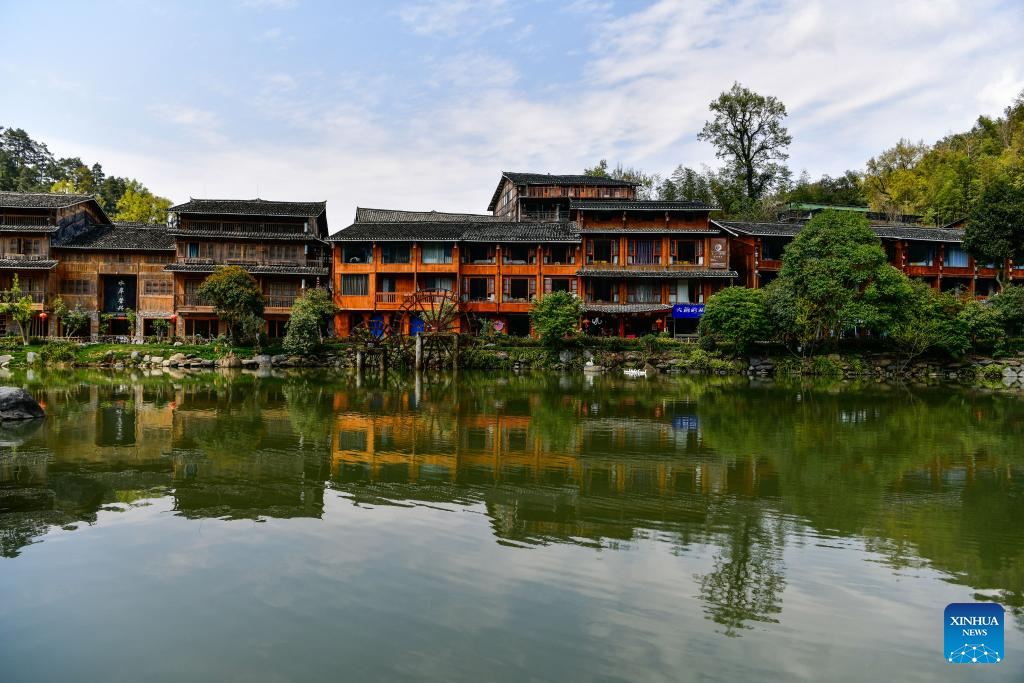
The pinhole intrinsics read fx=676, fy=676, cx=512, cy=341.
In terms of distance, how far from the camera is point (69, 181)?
69688mm

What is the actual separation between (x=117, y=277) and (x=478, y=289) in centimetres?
2654

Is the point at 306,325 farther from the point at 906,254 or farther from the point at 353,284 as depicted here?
the point at 906,254

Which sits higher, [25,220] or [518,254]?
[25,220]


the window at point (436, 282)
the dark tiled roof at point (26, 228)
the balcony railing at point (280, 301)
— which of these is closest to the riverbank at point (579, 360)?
the balcony railing at point (280, 301)

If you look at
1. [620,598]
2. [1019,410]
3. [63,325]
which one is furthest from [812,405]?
[63,325]

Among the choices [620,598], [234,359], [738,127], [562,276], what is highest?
[738,127]

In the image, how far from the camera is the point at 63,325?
46812 mm

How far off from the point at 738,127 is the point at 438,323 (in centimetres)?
4187

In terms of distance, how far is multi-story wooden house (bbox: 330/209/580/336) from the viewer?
47812 mm

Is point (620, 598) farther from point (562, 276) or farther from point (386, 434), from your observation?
point (562, 276)

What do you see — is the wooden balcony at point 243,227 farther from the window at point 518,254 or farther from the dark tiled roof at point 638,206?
the dark tiled roof at point 638,206

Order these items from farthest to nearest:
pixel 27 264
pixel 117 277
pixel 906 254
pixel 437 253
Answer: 1. pixel 906 254
2. pixel 117 277
3. pixel 437 253
4. pixel 27 264

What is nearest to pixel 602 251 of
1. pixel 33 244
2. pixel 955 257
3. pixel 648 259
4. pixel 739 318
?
pixel 648 259

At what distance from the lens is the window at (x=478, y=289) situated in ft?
160
